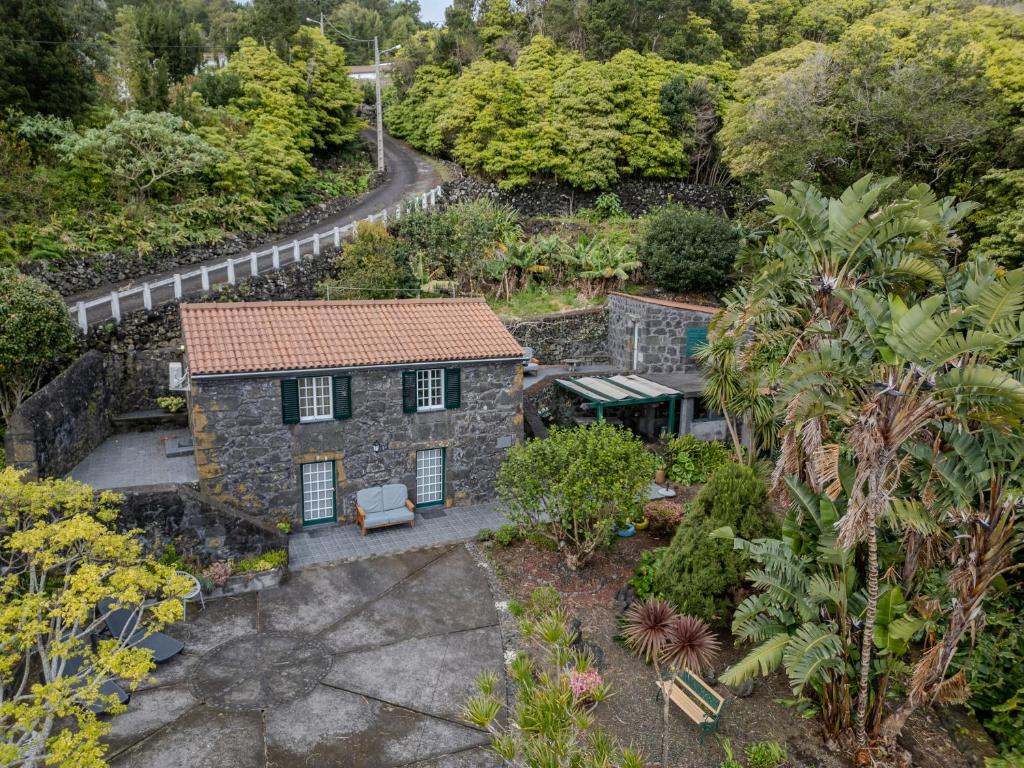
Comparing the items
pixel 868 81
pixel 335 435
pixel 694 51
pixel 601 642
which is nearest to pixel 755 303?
pixel 601 642

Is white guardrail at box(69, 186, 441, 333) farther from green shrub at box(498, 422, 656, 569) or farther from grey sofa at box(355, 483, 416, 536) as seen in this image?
green shrub at box(498, 422, 656, 569)

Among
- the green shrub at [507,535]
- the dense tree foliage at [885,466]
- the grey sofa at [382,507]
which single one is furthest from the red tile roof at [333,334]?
the dense tree foliage at [885,466]

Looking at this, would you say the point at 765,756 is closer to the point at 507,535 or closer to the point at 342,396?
the point at 507,535

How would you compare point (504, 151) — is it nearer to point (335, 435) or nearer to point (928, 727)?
point (335, 435)

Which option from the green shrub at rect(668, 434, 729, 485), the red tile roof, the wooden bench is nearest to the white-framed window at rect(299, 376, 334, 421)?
the red tile roof

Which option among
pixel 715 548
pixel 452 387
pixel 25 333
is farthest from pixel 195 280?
pixel 715 548

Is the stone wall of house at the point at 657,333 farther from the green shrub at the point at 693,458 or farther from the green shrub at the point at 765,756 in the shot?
the green shrub at the point at 765,756
